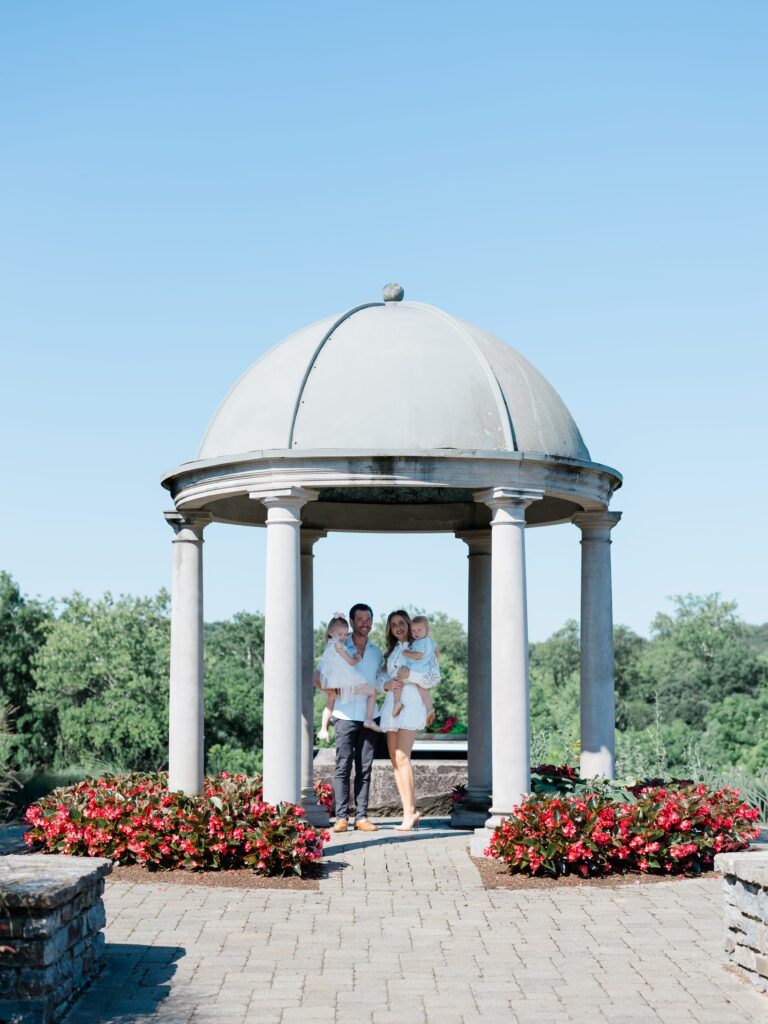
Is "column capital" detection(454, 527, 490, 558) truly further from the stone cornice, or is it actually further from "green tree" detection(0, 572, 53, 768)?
"green tree" detection(0, 572, 53, 768)

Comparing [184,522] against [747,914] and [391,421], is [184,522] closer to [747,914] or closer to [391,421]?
[391,421]

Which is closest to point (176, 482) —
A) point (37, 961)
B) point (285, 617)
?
point (285, 617)

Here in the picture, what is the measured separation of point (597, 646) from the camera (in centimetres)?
1517

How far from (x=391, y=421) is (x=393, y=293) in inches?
104

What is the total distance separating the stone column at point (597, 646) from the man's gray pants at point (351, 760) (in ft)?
8.49

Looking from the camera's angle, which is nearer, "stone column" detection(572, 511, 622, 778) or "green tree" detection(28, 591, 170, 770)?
"stone column" detection(572, 511, 622, 778)

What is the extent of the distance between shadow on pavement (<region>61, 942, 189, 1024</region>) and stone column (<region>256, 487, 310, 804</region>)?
3501mm

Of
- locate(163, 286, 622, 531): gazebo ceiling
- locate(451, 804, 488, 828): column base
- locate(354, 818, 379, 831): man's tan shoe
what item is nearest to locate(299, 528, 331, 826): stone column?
locate(354, 818, 379, 831): man's tan shoe

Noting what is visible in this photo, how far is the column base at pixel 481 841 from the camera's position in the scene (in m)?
12.9

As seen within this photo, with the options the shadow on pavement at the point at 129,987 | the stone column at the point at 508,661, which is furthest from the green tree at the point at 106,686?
the shadow on pavement at the point at 129,987

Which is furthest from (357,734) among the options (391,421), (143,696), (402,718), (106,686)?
(106,686)

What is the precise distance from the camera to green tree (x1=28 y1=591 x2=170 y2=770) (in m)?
46.1

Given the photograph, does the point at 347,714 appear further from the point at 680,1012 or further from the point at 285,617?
the point at 680,1012

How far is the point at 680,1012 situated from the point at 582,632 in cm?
778
